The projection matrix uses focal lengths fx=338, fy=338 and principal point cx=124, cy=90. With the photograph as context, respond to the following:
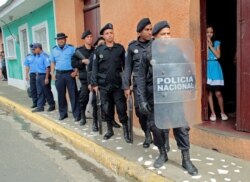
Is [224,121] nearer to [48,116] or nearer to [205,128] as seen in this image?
[205,128]

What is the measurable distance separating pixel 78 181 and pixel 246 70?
2507 mm

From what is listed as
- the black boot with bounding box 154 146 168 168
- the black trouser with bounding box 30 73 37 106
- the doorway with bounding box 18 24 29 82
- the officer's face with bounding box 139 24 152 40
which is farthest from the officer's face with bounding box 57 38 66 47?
the doorway with bounding box 18 24 29 82

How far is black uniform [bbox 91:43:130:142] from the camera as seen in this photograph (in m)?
5.17

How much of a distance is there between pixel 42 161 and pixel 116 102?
141cm

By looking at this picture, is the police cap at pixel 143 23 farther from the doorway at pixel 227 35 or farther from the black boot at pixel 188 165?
the doorway at pixel 227 35

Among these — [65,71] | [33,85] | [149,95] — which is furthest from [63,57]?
[149,95]

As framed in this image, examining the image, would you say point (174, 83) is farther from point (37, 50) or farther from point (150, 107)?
point (37, 50)

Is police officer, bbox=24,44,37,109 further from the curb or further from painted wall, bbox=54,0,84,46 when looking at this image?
the curb

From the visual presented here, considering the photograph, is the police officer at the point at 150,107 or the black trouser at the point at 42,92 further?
the black trouser at the point at 42,92

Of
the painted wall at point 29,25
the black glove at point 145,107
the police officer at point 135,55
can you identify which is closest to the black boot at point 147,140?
the police officer at point 135,55

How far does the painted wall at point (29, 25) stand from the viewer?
33.0 feet

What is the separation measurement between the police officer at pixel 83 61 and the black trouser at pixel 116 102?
3.54 ft

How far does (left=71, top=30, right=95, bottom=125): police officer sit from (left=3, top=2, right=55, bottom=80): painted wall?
3925 millimetres

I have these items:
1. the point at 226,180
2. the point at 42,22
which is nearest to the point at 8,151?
the point at 226,180
